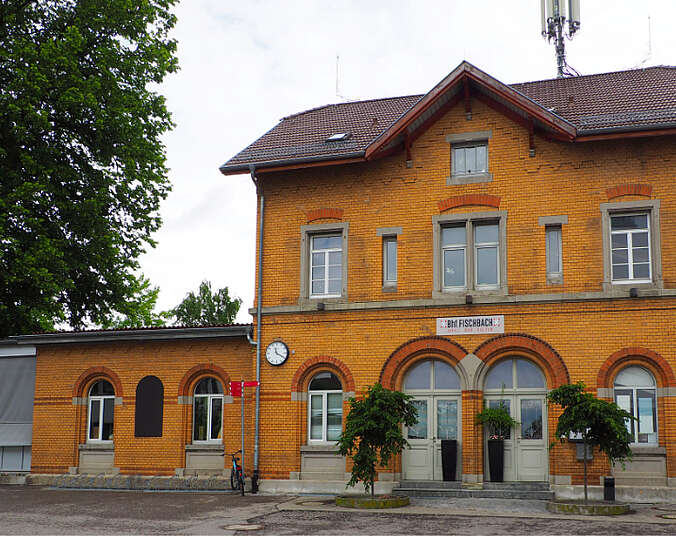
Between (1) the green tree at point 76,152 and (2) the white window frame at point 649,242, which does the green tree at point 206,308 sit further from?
(2) the white window frame at point 649,242

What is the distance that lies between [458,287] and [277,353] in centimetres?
447

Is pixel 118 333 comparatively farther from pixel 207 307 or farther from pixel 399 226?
pixel 207 307

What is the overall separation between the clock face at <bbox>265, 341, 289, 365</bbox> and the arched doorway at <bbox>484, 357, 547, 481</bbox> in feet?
15.2

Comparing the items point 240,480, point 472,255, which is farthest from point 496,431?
point 240,480

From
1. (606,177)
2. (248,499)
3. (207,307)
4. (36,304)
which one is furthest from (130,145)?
(207,307)

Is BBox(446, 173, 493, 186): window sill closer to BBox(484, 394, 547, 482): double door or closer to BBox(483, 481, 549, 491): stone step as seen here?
BBox(484, 394, 547, 482): double door

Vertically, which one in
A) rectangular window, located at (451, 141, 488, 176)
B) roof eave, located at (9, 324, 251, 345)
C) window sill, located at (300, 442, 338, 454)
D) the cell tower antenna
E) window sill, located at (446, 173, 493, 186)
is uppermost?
the cell tower antenna

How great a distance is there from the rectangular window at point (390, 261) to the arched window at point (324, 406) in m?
2.56

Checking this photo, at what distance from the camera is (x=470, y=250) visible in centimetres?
1820

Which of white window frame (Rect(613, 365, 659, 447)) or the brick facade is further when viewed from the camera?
the brick facade

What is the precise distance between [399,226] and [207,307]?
112 feet

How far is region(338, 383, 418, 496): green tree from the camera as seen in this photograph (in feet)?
51.0

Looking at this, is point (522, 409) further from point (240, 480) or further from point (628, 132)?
point (240, 480)

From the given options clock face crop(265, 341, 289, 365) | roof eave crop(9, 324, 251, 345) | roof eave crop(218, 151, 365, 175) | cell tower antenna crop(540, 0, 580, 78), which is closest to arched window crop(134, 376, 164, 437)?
roof eave crop(9, 324, 251, 345)
